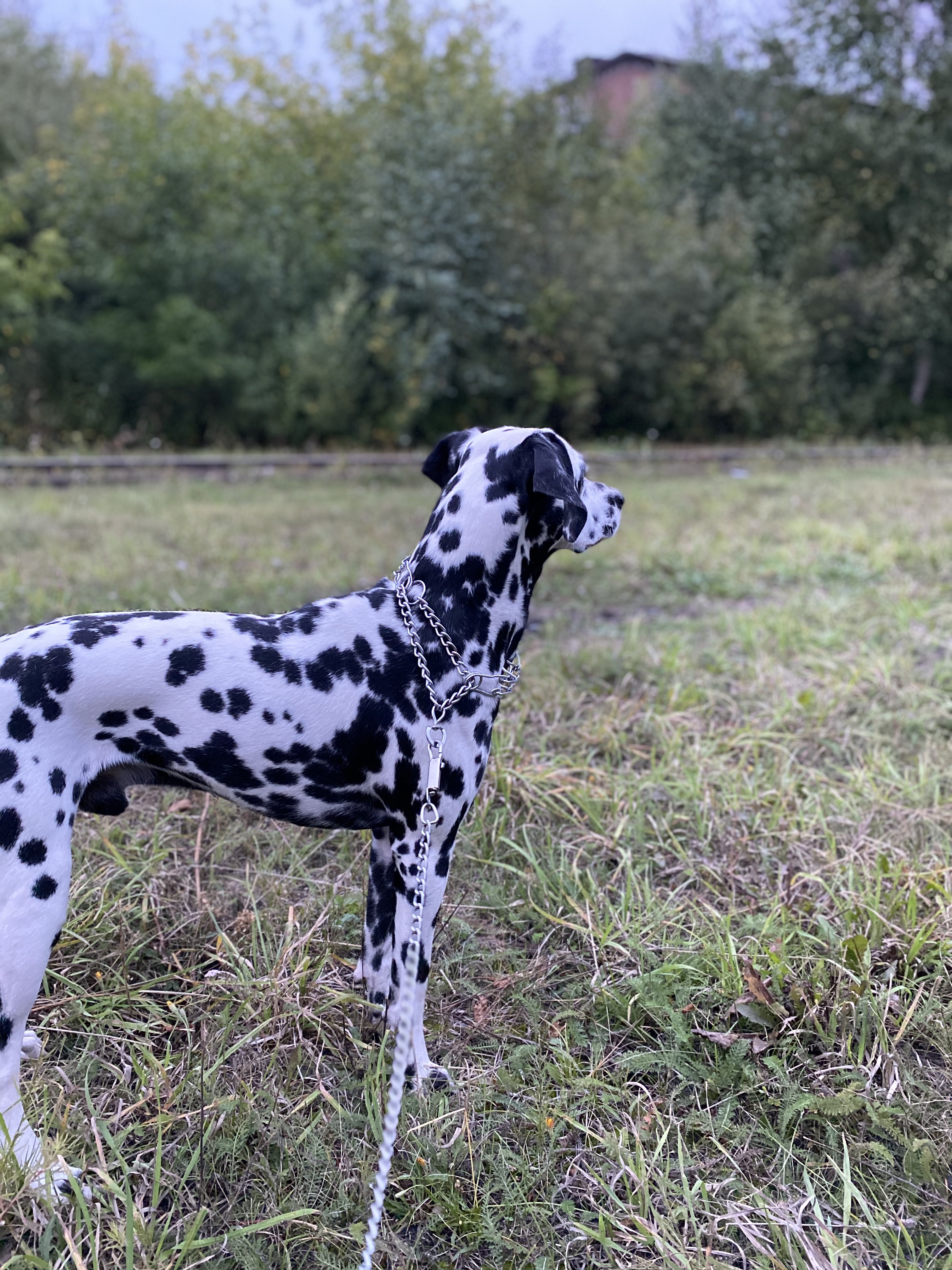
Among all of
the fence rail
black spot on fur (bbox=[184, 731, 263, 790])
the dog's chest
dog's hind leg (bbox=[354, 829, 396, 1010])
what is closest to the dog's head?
the dog's chest

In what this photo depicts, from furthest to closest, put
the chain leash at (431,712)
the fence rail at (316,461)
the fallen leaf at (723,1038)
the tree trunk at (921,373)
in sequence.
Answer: the tree trunk at (921,373) < the fence rail at (316,461) < the fallen leaf at (723,1038) < the chain leash at (431,712)

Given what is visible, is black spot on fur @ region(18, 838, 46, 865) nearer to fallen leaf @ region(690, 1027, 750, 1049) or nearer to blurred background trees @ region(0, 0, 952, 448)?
fallen leaf @ region(690, 1027, 750, 1049)

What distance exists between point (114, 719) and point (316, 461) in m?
9.83

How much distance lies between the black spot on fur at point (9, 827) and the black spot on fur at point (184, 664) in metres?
0.40

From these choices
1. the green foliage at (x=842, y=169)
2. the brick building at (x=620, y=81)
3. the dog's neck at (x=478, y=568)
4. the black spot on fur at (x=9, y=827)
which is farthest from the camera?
the green foliage at (x=842, y=169)

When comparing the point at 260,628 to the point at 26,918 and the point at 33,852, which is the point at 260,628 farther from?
the point at 26,918

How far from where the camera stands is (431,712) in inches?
83.0

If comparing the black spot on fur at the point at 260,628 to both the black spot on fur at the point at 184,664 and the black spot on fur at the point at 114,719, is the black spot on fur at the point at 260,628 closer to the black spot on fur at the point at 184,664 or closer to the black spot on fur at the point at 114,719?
the black spot on fur at the point at 184,664

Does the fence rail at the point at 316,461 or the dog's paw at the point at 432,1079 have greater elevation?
the fence rail at the point at 316,461

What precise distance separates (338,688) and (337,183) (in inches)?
619

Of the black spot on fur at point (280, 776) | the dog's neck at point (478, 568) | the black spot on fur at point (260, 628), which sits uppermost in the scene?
the dog's neck at point (478, 568)

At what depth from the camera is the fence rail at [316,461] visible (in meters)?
10.2

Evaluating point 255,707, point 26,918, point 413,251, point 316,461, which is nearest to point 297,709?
point 255,707

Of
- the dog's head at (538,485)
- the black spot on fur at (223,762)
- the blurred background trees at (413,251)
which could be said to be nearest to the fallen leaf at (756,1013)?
the dog's head at (538,485)
